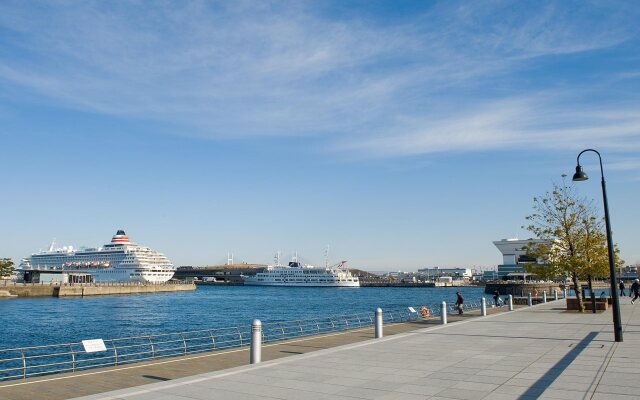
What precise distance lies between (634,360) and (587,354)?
1.48 m

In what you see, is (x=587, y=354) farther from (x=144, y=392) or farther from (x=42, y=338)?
(x=42, y=338)

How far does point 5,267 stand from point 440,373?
428 feet

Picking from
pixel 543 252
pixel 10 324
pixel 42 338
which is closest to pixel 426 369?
pixel 543 252

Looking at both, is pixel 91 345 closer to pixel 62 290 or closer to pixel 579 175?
pixel 579 175

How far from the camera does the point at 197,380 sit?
11.8m

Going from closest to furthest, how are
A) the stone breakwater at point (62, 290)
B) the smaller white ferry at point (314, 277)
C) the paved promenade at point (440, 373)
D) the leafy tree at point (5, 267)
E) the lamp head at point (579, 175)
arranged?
the paved promenade at point (440, 373), the lamp head at point (579, 175), the stone breakwater at point (62, 290), the leafy tree at point (5, 267), the smaller white ferry at point (314, 277)

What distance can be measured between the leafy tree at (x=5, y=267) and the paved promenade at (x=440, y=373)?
12289 cm

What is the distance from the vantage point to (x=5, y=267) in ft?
389

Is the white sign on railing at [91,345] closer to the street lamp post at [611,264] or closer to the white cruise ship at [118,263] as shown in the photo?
the street lamp post at [611,264]

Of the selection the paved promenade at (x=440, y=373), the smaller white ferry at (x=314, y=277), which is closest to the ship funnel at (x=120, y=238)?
the smaller white ferry at (x=314, y=277)

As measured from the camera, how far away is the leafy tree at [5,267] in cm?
11694

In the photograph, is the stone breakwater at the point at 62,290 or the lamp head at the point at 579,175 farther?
the stone breakwater at the point at 62,290

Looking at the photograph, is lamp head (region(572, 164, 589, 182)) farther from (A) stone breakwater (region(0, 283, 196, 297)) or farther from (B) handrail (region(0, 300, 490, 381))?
(A) stone breakwater (region(0, 283, 196, 297))

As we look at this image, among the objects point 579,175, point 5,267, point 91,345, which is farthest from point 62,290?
point 579,175
